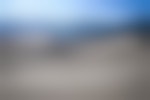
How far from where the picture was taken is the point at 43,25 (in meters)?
0.94

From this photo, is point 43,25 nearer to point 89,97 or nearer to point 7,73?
point 7,73

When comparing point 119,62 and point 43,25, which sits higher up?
point 43,25

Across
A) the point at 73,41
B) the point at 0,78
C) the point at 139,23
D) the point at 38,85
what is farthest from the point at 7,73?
the point at 139,23

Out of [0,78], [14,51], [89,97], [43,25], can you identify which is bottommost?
[89,97]

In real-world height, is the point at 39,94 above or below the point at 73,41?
below

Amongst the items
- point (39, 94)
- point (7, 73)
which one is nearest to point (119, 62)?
point (39, 94)

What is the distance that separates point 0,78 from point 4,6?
0.37 metres

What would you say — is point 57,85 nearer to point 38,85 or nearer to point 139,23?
point 38,85

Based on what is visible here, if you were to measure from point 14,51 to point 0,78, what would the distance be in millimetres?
155

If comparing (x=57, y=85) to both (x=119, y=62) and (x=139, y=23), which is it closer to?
(x=119, y=62)

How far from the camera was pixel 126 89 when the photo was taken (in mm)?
955

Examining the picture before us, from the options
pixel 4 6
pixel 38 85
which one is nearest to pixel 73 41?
pixel 38 85

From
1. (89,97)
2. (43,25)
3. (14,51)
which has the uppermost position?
(43,25)

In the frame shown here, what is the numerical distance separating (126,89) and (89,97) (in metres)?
0.20
